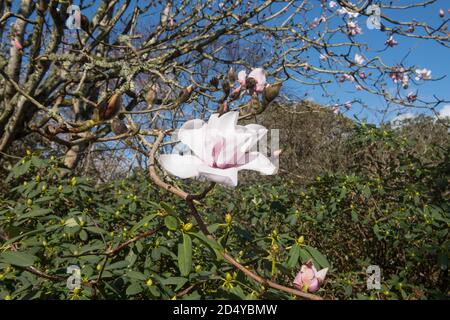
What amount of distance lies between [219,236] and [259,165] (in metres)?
1.40

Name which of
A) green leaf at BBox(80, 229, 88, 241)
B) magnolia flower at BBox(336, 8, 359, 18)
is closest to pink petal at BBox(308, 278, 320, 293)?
green leaf at BBox(80, 229, 88, 241)

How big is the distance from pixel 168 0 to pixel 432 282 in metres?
3.73

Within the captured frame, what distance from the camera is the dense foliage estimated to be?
1.15m

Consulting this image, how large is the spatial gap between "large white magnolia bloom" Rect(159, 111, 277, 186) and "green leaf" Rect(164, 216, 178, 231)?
198 millimetres

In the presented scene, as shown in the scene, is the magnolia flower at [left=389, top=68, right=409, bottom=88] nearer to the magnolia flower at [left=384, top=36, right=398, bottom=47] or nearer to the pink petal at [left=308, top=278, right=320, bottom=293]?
the magnolia flower at [left=384, top=36, right=398, bottom=47]

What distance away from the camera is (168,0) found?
429 centimetres

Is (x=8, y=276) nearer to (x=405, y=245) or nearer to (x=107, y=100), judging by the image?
(x=107, y=100)

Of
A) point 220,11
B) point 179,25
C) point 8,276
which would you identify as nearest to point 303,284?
point 8,276

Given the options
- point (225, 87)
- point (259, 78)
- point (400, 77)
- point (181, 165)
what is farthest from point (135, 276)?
point (400, 77)

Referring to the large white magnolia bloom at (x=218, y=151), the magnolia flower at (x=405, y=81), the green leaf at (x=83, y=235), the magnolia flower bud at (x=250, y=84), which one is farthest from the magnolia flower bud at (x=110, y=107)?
the magnolia flower at (x=405, y=81)

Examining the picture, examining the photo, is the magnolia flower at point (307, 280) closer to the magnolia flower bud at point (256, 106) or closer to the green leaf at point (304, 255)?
the green leaf at point (304, 255)

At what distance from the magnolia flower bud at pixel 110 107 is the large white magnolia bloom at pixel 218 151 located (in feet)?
0.77

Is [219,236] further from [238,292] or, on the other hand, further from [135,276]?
[238,292]

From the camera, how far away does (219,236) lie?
2.12m
